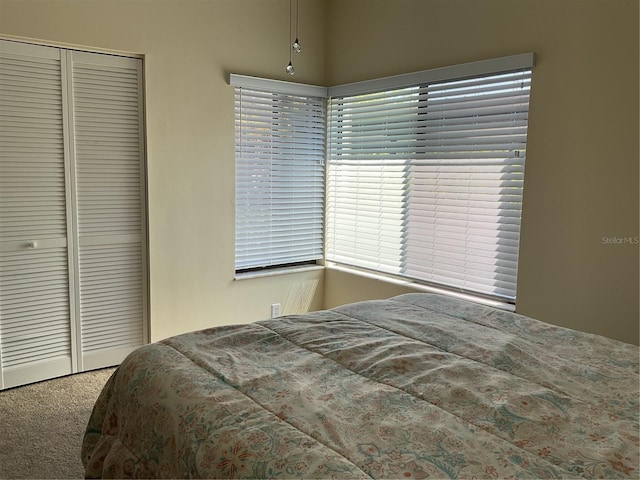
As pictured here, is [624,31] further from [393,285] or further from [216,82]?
[216,82]

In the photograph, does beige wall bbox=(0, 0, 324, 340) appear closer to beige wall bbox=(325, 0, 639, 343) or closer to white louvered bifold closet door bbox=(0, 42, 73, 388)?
white louvered bifold closet door bbox=(0, 42, 73, 388)

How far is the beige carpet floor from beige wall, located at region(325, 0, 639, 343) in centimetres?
239

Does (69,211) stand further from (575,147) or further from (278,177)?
(575,147)

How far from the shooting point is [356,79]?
393 cm

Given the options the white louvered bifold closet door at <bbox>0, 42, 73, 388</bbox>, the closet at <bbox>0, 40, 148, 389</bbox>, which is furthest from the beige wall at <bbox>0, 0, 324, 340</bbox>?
the white louvered bifold closet door at <bbox>0, 42, 73, 388</bbox>

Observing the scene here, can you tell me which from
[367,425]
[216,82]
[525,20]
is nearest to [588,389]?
[367,425]

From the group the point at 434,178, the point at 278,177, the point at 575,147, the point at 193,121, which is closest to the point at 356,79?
the point at 278,177

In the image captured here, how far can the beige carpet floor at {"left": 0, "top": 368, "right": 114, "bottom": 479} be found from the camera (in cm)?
237

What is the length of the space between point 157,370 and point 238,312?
2.32m

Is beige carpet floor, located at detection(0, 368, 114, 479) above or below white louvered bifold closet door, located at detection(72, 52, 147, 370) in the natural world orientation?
below

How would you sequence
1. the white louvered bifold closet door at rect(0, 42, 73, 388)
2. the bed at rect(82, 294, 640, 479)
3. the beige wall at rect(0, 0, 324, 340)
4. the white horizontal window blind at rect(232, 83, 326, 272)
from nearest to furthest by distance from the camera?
the bed at rect(82, 294, 640, 479), the white louvered bifold closet door at rect(0, 42, 73, 388), the beige wall at rect(0, 0, 324, 340), the white horizontal window blind at rect(232, 83, 326, 272)

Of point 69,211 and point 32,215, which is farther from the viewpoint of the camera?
point 69,211

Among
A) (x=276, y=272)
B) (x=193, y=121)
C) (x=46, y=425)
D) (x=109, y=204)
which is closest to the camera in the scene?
(x=46, y=425)

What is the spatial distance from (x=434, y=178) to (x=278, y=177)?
1175 millimetres
